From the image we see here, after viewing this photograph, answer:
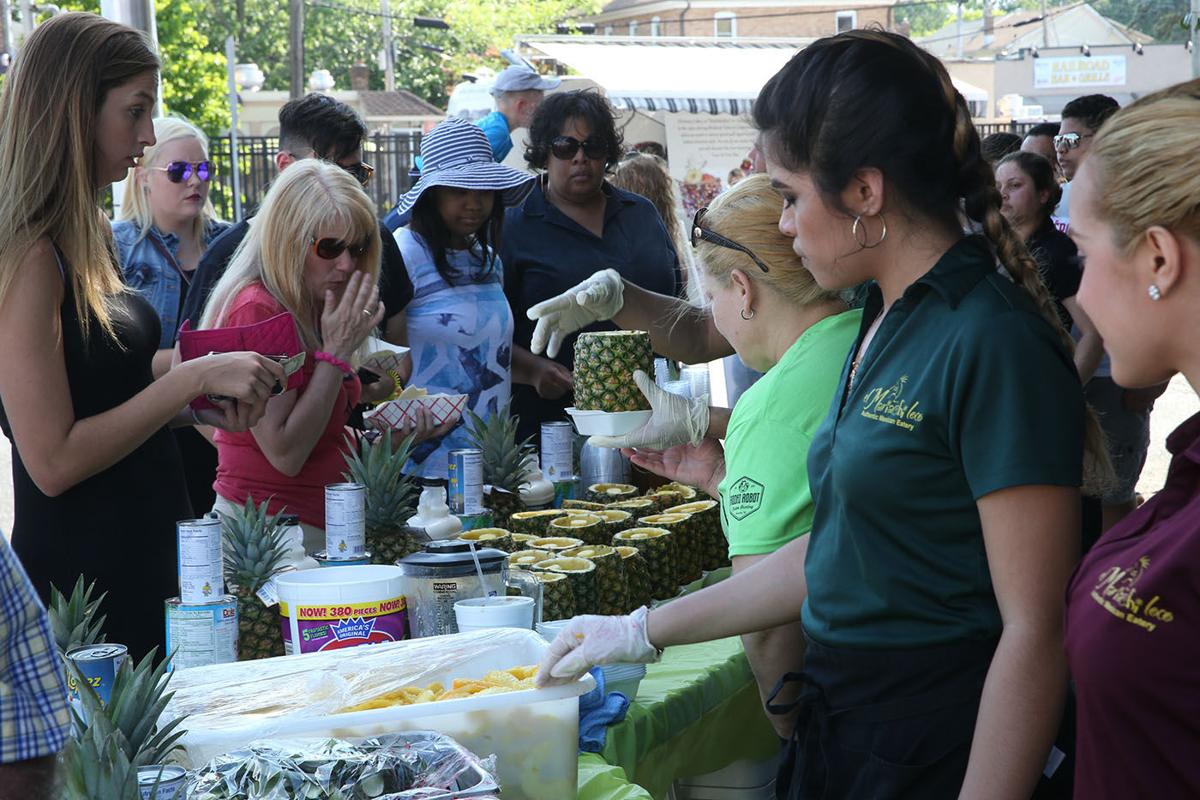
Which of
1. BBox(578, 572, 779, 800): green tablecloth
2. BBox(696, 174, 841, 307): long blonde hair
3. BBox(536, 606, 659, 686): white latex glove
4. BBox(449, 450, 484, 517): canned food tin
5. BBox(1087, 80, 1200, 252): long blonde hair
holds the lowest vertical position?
BBox(578, 572, 779, 800): green tablecloth

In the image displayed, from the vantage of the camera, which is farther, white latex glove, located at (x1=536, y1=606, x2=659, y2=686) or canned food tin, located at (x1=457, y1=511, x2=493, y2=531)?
canned food tin, located at (x1=457, y1=511, x2=493, y2=531)

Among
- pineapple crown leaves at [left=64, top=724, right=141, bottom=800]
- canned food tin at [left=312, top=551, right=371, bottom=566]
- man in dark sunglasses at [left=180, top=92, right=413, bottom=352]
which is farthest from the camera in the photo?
man in dark sunglasses at [left=180, top=92, right=413, bottom=352]

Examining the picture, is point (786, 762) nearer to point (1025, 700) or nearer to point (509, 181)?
point (1025, 700)

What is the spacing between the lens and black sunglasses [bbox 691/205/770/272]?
249 centimetres

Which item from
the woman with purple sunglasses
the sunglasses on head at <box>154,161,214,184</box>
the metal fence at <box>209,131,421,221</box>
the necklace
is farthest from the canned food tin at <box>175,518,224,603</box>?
the metal fence at <box>209,131,421,221</box>

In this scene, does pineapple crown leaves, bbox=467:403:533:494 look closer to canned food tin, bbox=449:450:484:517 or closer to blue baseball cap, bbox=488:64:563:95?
canned food tin, bbox=449:450:484:517

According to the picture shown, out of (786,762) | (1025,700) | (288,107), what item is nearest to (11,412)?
(786,762)

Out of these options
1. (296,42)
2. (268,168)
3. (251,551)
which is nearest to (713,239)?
(251,551)

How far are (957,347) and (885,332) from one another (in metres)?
0.16

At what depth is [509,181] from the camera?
4.92m

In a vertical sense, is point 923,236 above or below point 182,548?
above

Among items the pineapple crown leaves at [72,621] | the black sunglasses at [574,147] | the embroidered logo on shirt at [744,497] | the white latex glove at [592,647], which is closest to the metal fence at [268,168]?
the black sunglasses at [574,147]

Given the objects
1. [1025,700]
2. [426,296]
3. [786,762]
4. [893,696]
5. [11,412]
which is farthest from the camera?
[426,296]

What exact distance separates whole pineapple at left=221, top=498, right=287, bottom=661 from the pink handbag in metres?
0.39
